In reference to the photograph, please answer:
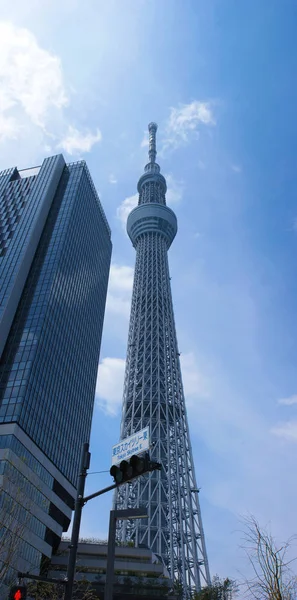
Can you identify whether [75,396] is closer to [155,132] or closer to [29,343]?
[29,343]

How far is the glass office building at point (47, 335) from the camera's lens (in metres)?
71.5

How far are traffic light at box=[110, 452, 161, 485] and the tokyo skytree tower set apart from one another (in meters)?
77.8

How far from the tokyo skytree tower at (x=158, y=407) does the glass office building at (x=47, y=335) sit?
46.1ft

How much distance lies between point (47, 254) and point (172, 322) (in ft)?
167

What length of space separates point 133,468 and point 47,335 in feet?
240

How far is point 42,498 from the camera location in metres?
73.9

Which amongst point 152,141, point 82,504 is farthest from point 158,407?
point 152,141

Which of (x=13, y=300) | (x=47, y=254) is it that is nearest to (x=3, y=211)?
(x=47, y=254)

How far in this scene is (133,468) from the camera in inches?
561

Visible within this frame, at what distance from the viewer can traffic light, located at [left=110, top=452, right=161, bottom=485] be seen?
1399 centimetres

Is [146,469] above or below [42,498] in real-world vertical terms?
below

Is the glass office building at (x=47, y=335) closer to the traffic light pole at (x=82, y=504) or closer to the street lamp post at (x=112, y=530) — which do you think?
the traffic light pole at (x=82, y=504)

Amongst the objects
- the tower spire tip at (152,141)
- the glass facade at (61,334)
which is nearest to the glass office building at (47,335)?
the glass facade at (61,334)

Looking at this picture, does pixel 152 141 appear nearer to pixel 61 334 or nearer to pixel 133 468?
pixel 61 334
